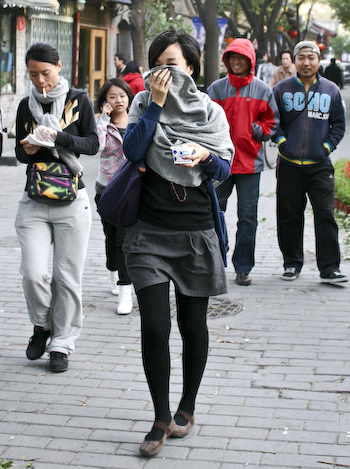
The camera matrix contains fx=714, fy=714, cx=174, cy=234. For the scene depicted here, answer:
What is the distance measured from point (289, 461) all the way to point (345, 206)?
6487 mm

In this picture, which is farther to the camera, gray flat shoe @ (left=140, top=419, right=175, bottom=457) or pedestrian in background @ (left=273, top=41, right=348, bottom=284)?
pedestrian in background @ (left=273, top=41, right=348, bottom=284)

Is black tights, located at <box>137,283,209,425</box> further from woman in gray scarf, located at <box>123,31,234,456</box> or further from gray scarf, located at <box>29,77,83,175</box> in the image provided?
gray scarf, located at <box>29,77,83,175</box>

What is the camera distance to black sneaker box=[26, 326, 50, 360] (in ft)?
14.6

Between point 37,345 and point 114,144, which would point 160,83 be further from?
point 114,144

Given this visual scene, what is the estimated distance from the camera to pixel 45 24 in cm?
1775

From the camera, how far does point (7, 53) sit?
15.6 meters

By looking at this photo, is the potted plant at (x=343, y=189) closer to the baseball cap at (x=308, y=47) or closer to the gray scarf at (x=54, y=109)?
the baseball cap at (x=308, y=47)

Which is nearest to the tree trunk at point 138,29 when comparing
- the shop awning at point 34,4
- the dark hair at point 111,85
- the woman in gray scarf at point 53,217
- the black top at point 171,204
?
the shop awning at point 34,4

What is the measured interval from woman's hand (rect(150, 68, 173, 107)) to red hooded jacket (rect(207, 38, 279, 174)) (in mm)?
2993

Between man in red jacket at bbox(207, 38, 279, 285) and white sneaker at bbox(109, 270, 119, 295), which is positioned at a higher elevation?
man in red jacket at bbox(207, 38, 279, 285)

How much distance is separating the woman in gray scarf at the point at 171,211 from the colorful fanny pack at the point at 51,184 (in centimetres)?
91

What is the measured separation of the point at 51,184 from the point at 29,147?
25 centimetres

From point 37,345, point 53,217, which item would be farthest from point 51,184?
point 37,345

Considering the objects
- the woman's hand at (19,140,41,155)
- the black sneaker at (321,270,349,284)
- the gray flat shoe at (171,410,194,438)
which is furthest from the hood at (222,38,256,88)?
the gray flat shoe at (171,410,194,438)
